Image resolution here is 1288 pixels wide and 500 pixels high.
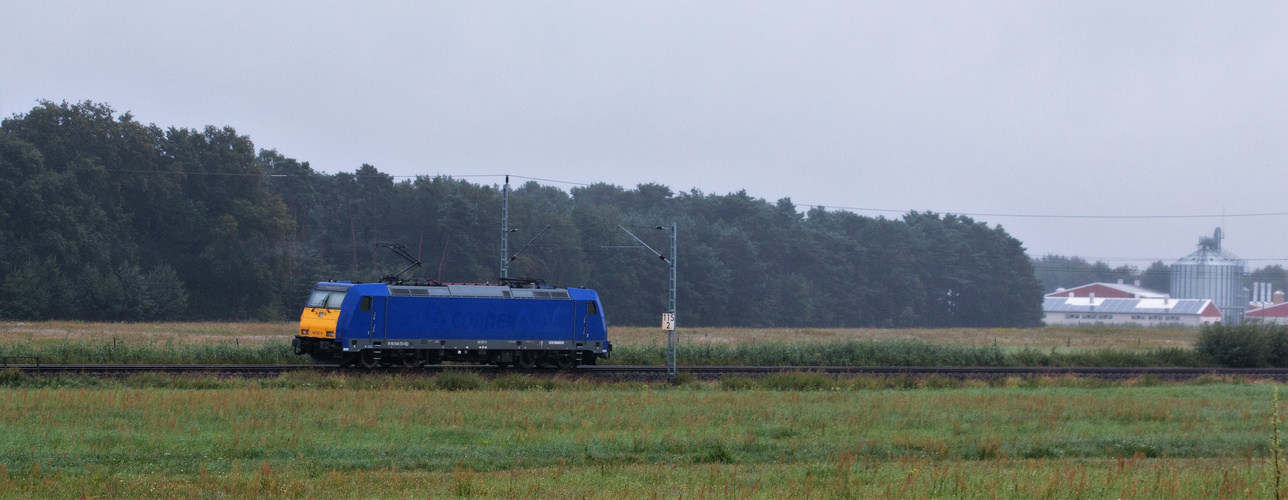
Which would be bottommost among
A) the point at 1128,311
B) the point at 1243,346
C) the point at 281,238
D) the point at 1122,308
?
the point at 1243,346

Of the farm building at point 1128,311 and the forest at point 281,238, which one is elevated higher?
the forest at point 281,238

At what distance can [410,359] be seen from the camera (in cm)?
3575

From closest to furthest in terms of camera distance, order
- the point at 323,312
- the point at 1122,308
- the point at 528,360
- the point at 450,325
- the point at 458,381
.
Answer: the point at 458,381
the point at 323,312
the point at 450,325
the point at 528,360
the point at 1122,308

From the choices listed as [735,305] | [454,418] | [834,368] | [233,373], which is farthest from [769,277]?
[454,418]

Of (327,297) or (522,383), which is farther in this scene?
(327,297)

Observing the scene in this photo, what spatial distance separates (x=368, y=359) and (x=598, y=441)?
736 inches

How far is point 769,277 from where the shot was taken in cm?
10581

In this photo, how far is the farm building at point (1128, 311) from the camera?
455ft

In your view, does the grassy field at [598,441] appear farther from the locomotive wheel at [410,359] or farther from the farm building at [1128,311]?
the farm building at [1128,311]

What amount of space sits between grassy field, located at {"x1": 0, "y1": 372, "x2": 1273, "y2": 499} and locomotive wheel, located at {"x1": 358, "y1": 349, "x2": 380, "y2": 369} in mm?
4227

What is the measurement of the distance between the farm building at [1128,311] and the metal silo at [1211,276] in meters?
7.89

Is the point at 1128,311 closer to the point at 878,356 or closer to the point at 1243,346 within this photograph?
the point at 1243,346

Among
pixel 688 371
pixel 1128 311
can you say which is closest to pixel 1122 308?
pixel 1128 311

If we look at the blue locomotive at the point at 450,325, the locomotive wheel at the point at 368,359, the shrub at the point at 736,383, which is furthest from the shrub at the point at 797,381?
the locomotive wheel at the point at 368,359
